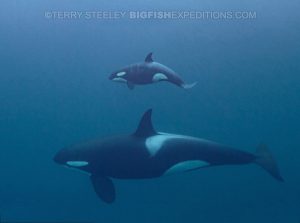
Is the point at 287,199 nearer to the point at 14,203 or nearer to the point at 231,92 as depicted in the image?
the point at 231,92

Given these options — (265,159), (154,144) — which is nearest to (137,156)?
(154,144)

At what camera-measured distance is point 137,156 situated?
334 centimetres

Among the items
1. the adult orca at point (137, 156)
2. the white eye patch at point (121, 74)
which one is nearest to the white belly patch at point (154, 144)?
the adult orca at point (137, 156)

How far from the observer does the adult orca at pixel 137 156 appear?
11.0ft

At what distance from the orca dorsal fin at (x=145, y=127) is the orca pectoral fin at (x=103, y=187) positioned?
1.25 feet

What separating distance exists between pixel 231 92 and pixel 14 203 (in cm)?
168

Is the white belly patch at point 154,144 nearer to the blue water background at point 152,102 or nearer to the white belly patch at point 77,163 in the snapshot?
the blue water background at point 152,102

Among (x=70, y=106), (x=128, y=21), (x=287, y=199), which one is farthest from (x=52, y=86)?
(x=287, y=199)

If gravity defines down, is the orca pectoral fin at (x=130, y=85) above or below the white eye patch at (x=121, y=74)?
below

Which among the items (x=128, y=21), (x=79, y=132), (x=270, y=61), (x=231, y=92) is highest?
(x=128, y=21)

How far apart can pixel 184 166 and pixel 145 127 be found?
0.38 m

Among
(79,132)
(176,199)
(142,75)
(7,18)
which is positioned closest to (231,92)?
(142,75)

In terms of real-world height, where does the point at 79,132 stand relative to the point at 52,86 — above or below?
below

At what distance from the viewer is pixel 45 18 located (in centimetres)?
331
